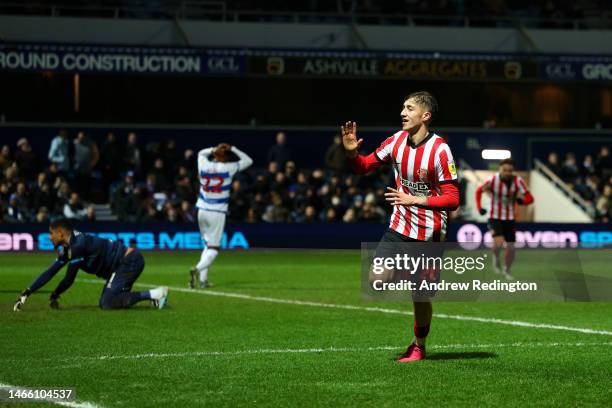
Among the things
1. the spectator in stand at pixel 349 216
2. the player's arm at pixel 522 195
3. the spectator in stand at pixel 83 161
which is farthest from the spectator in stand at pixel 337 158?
the player's arm at pixel 522 195

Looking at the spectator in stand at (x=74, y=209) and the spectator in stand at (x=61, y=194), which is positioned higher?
the spectator in stand at (x=61, y=194)

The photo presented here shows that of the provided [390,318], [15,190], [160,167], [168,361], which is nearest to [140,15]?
[160,167]

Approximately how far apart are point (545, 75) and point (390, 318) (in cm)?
2207

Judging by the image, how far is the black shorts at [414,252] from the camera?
952 centimetres

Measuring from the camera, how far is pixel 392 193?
9.12m

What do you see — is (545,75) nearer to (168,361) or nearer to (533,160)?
(533,160)

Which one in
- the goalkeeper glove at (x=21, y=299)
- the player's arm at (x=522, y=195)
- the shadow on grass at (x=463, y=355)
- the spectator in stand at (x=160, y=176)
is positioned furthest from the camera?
the spectator in stand at (x=160, y=176)

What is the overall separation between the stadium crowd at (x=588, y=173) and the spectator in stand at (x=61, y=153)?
14327 mm

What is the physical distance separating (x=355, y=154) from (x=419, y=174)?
23.2 inches

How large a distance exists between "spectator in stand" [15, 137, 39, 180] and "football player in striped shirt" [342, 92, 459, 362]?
21.3 meters

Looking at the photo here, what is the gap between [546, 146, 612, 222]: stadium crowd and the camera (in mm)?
33719

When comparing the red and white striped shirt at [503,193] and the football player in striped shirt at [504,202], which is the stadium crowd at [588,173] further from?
the red and white striped shirt at [503,193]

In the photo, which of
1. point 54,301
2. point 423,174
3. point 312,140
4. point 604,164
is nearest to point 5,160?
point 312,140

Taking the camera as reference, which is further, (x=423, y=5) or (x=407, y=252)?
(x=423, y=5)
